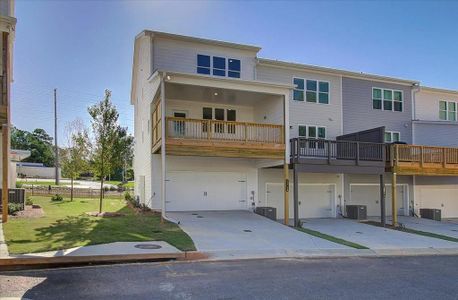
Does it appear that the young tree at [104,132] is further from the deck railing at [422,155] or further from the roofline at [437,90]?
the roofline at [437,90]

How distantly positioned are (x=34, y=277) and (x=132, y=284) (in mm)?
2035

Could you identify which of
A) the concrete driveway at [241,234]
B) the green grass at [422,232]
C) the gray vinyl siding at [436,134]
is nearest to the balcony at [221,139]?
the concrete driveway at [241,234]

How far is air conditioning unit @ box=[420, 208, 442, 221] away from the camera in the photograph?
24.5 m

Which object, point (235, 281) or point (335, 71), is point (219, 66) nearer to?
point (335, 71)

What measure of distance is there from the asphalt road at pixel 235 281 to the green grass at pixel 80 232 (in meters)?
2.18

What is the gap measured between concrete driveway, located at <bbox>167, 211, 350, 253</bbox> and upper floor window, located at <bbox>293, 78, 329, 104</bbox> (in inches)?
325

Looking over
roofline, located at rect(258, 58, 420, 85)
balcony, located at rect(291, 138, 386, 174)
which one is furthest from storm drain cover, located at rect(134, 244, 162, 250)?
roofline, located at rect(258, 58, 420, 85)

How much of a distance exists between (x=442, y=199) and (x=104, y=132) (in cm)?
2357

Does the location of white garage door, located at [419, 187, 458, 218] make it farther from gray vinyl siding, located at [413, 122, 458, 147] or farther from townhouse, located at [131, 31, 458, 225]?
gray vinyl siding, located at [413, 122, 458, 147]

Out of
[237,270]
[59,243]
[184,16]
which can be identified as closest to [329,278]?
[237,270]

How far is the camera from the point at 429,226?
2117 centimetres

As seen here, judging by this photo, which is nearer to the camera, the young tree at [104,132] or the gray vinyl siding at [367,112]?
the young tree at [104,132]

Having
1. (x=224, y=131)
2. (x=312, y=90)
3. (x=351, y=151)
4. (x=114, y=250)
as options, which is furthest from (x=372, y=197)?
(x=114, y=250)

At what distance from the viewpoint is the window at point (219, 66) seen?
20922mm
